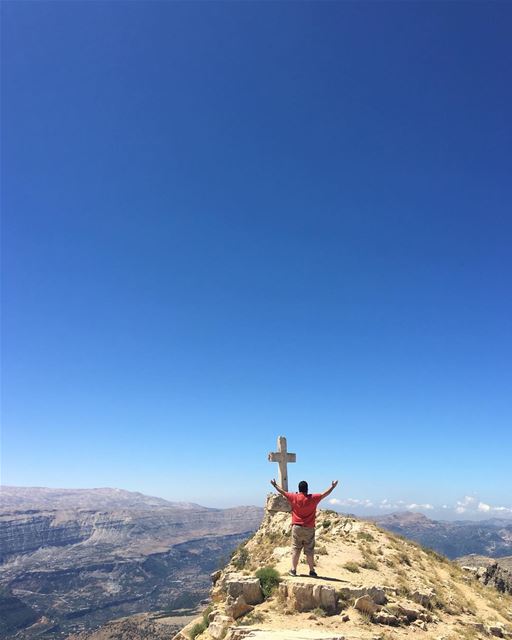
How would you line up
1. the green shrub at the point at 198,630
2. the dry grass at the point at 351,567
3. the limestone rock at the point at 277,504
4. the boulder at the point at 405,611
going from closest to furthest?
the boulder at the point at 405,611 < the green shrub at the point at 198,630 < the dry grass at the point at 351,567 < the limestone rock at the point at 277,504

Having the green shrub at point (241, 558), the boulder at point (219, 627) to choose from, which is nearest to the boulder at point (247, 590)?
the boulder at point (219, 627)

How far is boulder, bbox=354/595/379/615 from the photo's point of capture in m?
14.0

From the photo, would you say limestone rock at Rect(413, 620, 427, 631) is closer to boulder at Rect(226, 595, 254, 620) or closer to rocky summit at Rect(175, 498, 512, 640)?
rocky summit at Rect(175, 498, 512, 640)

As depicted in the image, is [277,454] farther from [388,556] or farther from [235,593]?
[235,593]

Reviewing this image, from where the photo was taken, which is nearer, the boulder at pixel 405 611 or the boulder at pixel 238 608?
the boulder at pixel 238 608

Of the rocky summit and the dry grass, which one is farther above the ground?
the dry grass

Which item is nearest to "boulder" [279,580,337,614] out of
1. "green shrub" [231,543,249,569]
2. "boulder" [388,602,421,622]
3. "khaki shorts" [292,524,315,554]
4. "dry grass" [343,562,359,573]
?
"khaki shorts" [292,524,315,554]

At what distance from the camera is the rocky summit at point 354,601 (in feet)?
42.8

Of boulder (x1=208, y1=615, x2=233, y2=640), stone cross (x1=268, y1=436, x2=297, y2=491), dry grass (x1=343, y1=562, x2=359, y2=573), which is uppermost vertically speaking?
stone cross (x1=268, y1=436, x2=297, y2=491)

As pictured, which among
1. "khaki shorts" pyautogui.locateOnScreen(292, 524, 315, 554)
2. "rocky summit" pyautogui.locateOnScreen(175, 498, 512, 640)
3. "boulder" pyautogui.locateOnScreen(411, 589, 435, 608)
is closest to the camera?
"rocky summit" pyautogui.locateOnScreen(175, 498, 512, 640)

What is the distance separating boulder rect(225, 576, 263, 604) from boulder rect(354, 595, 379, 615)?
3.23m

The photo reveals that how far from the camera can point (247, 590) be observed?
14969 mm

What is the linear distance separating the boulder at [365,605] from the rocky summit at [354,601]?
0.03 m

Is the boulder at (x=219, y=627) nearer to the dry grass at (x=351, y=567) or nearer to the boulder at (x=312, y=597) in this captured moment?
the boulder at (x=312, y=597)
